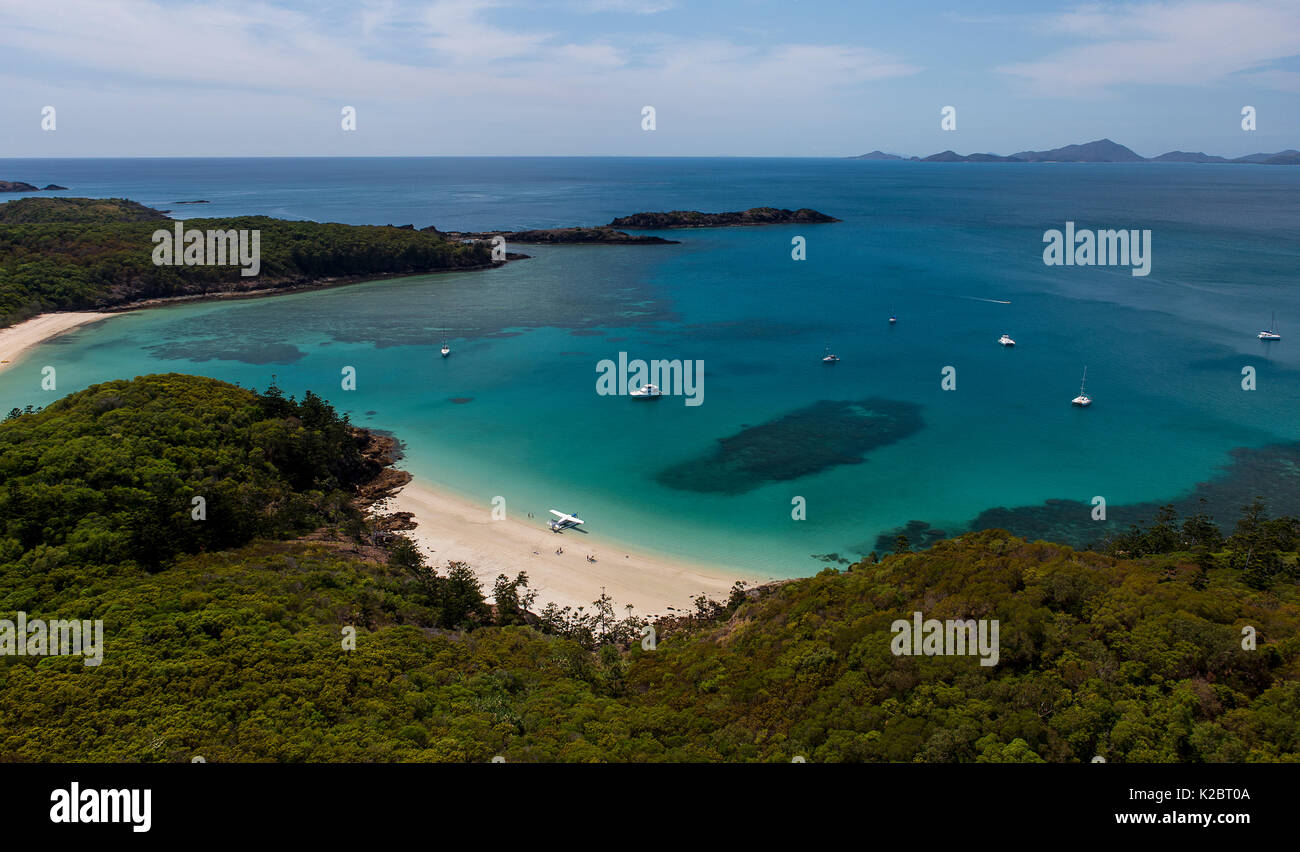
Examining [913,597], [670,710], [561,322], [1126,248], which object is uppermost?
[1126,248]

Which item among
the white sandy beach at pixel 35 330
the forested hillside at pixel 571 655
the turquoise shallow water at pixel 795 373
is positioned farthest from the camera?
the white sandy beach at pixel 35 330

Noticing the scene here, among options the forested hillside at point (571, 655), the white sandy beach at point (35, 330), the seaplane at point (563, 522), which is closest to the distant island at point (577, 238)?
the white sandy beach at point (35, 330)

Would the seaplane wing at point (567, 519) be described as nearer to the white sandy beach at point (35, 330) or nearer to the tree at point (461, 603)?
the tree at point (461, 603)

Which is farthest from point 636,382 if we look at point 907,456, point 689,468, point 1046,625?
point 1046,625

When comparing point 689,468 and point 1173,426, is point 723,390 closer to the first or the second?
point 689,468

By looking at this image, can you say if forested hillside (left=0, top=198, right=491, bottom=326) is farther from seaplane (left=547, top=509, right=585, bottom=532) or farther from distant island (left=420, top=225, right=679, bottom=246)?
seaplane (left=547, top=509, right=585, bottom=532)

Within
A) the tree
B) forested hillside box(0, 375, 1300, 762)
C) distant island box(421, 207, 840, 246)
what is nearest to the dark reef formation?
forested hillside box(0, 375, 1300, 762)
